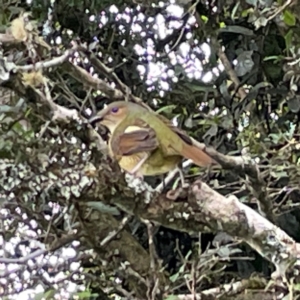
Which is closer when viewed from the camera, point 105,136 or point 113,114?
point 113,114

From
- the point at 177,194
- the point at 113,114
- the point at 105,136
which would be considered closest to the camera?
the point at 177,194

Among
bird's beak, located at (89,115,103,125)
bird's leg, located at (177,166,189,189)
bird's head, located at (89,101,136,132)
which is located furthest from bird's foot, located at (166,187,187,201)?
bird's beak, located at (89,115,103,125)

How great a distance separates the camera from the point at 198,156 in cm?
126

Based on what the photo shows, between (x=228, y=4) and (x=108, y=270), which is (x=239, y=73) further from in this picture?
(x=108, y=270)

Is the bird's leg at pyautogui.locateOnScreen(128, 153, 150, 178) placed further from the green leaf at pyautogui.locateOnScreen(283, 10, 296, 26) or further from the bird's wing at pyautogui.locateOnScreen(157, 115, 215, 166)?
the green leaf at pyautogui.locateOnScreen(283, 10, 296, 26)

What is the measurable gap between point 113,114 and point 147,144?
12 centimetres

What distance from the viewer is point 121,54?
1.78 m

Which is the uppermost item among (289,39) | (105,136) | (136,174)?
(289,39)

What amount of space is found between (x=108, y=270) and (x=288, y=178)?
381mm

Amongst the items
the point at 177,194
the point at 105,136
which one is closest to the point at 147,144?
the point at 177,194

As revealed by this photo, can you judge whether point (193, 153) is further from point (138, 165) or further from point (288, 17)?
point (288, 17)

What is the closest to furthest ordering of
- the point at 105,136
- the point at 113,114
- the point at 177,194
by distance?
the point at 177,194 < the point at 113,114 < the point at 105,136

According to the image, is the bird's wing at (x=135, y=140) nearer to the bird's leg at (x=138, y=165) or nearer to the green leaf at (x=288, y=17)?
the bird's leg at (x=138, y=165)

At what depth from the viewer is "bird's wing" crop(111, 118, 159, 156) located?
4.06 feet
